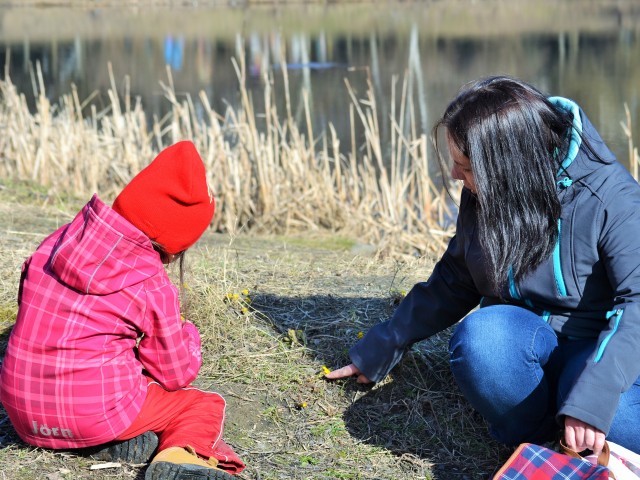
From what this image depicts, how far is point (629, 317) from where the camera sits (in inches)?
77.4

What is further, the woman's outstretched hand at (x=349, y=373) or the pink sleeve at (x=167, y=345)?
the woman's outstretched hand at (x=349, y=373)

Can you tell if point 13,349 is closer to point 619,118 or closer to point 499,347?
point 499,347

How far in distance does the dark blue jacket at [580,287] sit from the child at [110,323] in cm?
70

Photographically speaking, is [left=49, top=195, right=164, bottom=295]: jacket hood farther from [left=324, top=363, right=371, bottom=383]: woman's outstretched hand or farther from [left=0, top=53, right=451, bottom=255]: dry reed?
[left=0, top=53, right=451, bottom=255]: dry reed

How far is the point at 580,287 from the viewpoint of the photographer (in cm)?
219

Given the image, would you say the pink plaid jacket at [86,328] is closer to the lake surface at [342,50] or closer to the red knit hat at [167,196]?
the red knit hat at [167,196]

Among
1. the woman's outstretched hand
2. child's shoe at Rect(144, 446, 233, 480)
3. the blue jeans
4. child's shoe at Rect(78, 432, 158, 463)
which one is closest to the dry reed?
the woman's outstretched hand

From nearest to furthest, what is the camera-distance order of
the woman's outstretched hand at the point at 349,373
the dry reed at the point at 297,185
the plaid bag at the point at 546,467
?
the plaid bag at the point at 546,467
the woman's outstretched hand at the point at 349,373
the dry reed at the point at 297,185

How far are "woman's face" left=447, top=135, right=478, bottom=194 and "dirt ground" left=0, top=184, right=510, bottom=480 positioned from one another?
76 cm

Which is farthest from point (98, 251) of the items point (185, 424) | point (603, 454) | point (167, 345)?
point (603, 454)

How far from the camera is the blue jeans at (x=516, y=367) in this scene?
7.16ft

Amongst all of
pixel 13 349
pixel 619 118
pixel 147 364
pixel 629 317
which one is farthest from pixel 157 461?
pixel 619 118

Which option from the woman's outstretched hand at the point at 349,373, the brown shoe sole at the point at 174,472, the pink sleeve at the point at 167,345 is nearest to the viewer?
the brown shoe sole at the point at 174,472

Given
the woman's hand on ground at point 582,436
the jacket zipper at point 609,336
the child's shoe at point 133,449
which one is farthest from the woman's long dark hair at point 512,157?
the child's shoe at point 133,449
